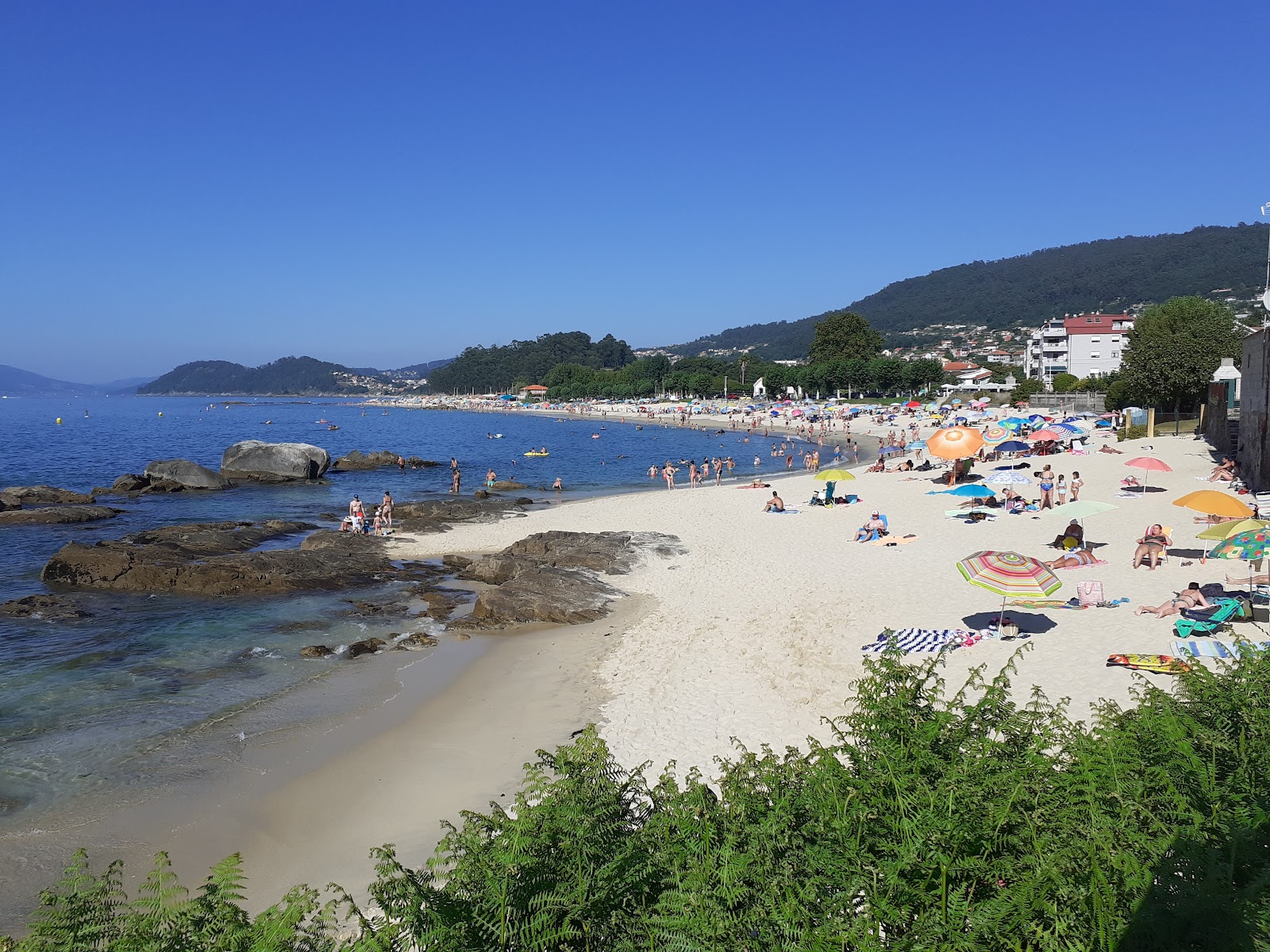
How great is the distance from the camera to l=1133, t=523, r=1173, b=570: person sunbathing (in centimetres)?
1786

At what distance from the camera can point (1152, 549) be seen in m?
17.9

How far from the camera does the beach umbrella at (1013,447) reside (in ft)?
Answer: 128

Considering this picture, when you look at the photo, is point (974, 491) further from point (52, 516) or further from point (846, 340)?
point (846, 340)

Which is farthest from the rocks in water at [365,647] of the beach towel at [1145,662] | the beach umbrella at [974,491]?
the beach umbrella at [974,491]

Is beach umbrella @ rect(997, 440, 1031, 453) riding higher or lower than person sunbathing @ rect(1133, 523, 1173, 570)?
lower

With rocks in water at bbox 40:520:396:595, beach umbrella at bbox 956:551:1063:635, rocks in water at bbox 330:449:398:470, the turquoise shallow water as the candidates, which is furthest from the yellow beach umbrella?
rocks in water at bbox 330:449:398:470

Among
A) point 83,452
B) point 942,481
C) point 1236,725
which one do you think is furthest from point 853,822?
point 83,452

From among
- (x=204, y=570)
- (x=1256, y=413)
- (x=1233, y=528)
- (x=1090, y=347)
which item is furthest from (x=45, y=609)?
(x=1090, y=347)

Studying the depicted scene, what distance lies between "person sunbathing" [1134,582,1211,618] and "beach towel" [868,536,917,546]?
327 inches

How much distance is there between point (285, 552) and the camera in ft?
78.8

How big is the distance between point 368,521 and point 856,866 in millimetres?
29573

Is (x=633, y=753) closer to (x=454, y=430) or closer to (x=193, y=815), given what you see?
(x=193, y=815)

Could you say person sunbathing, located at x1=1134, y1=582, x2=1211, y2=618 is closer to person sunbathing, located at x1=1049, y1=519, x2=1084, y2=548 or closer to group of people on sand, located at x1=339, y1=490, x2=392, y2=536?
person sunbathing, located at x1=1049, y1=519, x2=1084, y2=548

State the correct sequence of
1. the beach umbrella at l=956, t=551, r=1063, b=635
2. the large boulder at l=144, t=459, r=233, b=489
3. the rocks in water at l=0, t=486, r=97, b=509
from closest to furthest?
the beach umbrella at l=956, t=551, r=1063, b=635, the rocks in water at l=0, t=486, r=97, b=509, the large boulder at l=144, t=459, r=233, b=489
